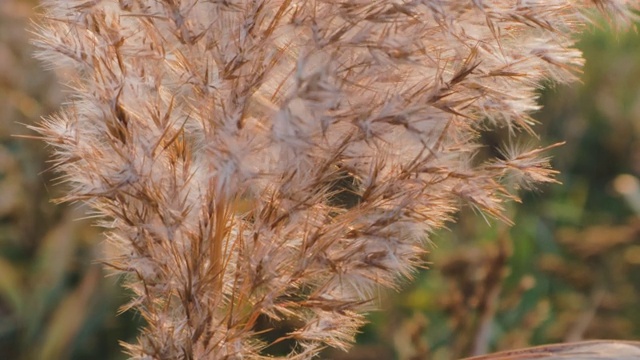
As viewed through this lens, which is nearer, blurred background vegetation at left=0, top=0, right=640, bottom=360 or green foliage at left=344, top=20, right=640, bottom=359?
green foliage at left=344, top=20, right=640, bottom=359

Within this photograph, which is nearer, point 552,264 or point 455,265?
point 455,265

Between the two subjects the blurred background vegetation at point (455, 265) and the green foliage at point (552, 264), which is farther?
the blurred background vegetation at point (455, 265)

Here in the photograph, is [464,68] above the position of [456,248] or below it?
above

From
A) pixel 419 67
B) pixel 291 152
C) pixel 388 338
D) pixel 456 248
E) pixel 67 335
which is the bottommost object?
pixel 67 335

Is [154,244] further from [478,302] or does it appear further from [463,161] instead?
[478,302]

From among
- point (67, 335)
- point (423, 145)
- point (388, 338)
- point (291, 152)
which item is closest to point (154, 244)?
point (291, 152)


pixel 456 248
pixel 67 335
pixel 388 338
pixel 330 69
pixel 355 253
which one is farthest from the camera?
pixel 456 248

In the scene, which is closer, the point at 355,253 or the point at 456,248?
the point at 355,253

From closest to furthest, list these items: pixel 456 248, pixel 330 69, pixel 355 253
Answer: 1. pixel 330 69
2. pixel 355 253
3. pixel 456 248
